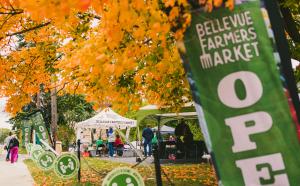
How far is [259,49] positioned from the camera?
3559 mm

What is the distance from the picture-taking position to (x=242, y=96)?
3523 millimetres

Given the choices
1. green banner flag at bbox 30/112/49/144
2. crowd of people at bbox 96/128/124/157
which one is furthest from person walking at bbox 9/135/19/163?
green banner flag at bbox 30/112/49/144

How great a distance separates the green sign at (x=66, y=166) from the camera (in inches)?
420

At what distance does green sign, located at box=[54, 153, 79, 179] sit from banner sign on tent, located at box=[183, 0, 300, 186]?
300 inches

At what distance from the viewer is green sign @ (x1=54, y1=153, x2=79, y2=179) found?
420 inches

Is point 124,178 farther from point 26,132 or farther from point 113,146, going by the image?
point 113,146

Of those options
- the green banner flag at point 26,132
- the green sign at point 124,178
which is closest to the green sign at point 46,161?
the green banner flag at point 26,132

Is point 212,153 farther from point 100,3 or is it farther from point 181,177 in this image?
point 181,177

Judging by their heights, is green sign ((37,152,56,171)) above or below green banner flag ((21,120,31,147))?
below

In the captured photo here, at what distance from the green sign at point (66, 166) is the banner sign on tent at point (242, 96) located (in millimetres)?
7609

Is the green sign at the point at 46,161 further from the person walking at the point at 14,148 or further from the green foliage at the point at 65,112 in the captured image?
the green foliage at the point at 65,112

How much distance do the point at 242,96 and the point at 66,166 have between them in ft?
25.9

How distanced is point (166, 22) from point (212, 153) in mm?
1250

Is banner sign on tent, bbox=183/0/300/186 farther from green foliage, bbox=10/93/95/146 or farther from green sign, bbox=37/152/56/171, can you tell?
green foliage, bbox=10/93/95/146
